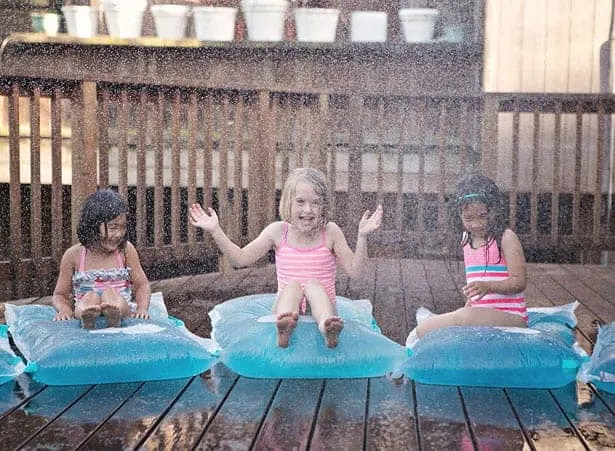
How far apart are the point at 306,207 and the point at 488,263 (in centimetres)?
73

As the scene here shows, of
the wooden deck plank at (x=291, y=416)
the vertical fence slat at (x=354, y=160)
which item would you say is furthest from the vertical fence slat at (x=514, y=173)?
the wooden deck plank at (x=291, y=416)

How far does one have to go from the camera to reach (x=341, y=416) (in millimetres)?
3119

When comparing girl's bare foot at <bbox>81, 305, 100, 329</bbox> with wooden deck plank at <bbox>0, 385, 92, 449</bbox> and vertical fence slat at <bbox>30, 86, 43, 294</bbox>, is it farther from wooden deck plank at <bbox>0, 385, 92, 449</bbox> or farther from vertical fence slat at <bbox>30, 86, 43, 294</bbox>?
vertical fence slat at <bbox>30, 86, 43, 294</bbox>

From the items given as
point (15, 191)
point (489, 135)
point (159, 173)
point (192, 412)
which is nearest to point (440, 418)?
point (192, 412)

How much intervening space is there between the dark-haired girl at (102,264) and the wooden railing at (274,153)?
141cm

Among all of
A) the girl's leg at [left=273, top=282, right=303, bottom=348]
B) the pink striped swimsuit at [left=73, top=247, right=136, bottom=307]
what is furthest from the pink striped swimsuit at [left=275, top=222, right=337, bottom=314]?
the pink striped swimsuit at [left=73, top=247, right=136, bottom=307]

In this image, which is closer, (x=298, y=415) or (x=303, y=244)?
(x=298, y=415)

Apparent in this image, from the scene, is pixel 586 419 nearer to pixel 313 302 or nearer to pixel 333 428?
pixel 333 428

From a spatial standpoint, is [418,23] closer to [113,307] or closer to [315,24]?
[315,24]

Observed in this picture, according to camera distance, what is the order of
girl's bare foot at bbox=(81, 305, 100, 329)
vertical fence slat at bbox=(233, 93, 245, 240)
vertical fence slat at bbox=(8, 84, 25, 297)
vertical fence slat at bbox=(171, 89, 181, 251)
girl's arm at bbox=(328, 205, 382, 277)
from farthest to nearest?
vertical fence slat at bbox=(233, 93, 245, 240) → vertical fence slat at bbox=(171, 89, 181, 251) → vertical fence slat at bbox=(8, 84, 25, 297) → girl's arm at bbox=(328, 205, 382, 277) → girl's bare foot at bbox=(81, 305, 100, 329)

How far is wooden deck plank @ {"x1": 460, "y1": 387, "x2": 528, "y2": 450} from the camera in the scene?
2.85 m

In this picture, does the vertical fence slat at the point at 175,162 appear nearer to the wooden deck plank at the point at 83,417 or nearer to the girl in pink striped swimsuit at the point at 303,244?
the girl in pink striped swimsuit at the point at 303,244

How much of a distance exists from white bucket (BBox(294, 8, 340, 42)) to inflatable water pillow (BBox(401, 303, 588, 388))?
5496 mm

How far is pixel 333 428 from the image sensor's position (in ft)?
9.79
